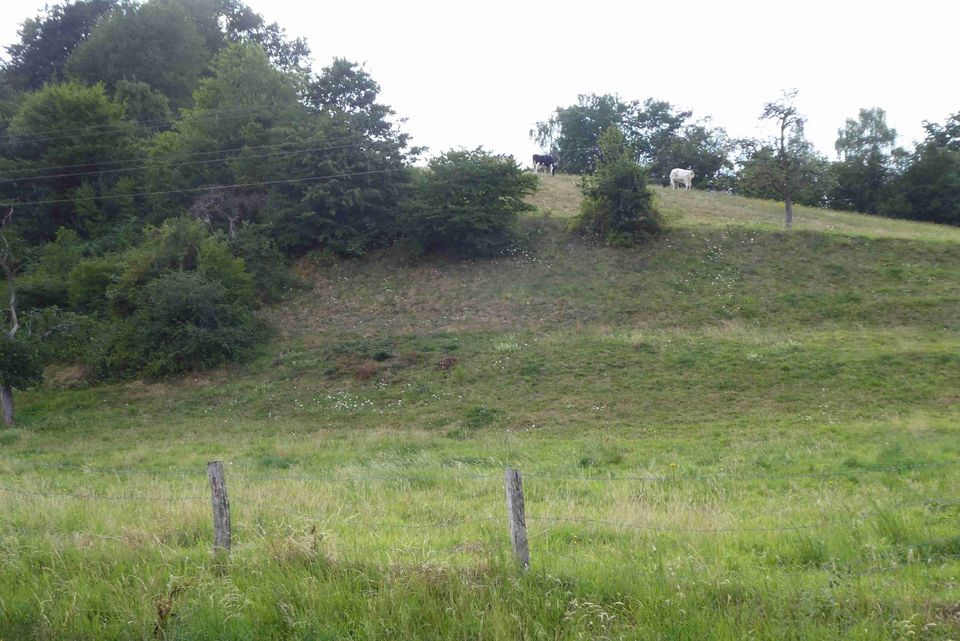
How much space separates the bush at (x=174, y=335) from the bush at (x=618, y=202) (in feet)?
57.7

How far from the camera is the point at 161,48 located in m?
62.1

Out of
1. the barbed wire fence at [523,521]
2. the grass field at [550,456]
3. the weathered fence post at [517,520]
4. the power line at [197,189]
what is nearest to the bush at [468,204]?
the grass field at [550,456]

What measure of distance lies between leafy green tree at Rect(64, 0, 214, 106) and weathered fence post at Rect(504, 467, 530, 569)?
6122 cm

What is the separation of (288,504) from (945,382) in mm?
18735

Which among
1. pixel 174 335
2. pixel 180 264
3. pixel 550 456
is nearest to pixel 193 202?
pixel 180 264

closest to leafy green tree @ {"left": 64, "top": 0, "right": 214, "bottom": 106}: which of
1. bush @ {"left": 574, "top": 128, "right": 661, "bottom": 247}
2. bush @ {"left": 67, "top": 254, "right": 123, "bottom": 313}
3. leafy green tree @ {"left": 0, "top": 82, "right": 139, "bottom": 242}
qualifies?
leafy green tree @ {"left": 0, "top": 82, "right": 139, "bottom": 242}

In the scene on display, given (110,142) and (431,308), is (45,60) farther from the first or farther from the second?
(431,308)

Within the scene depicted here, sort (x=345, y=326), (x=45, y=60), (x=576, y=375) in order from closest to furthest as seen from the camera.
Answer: (x=576, y=375)
(x=345, y=326)
(x=45, y=60)

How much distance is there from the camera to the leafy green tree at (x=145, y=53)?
197 ft

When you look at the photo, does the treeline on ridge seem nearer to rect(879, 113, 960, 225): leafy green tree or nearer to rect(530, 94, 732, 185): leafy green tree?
rect(879, 113, 960, 225): leafy green tree

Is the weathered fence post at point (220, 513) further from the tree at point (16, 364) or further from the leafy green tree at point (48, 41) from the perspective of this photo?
the leafy green tree at point (48, 41)

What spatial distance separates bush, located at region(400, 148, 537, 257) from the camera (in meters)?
36.0

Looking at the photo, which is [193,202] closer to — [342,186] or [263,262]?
[263,262]

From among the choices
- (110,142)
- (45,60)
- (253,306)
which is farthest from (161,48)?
(253,306)
